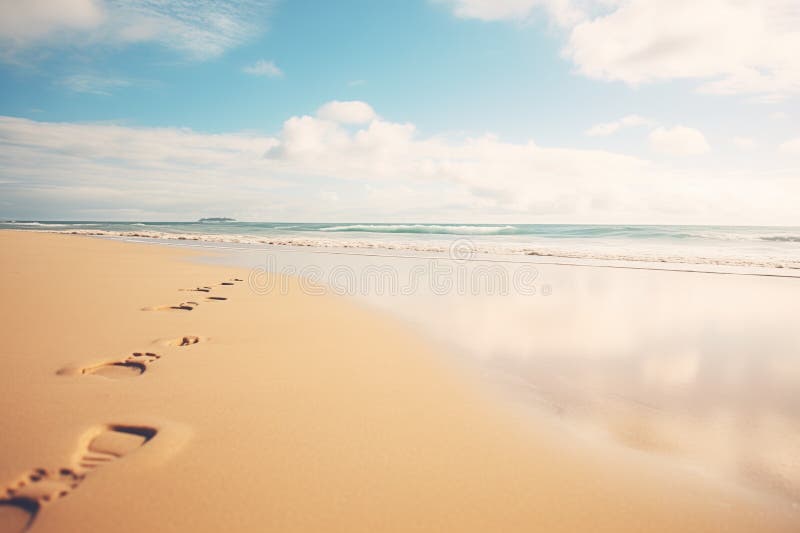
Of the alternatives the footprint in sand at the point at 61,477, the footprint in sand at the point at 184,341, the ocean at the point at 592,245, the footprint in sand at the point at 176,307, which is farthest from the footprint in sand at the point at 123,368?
the ocean at the point at 592,245

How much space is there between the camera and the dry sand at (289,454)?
5.16ft

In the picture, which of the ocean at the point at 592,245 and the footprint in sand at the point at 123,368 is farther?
the ocean at the point at 592,245

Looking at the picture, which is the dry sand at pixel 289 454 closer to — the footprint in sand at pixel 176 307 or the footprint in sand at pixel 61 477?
the footprint in sand at pixel 61 477

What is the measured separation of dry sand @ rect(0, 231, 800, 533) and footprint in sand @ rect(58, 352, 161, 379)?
0.7 inches

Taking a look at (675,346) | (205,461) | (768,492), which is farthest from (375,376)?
(675,346)

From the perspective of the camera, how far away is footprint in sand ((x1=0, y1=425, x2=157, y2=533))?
1.46 meters

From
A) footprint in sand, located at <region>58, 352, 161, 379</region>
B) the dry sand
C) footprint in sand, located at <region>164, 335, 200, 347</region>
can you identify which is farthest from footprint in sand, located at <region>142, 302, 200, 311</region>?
footprint in sand, located at <region>58, 352, 161, 379</region>

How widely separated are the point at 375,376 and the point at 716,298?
660cm

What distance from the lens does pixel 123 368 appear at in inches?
117

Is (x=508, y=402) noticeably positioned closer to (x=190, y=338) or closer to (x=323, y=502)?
(x=323, y=502)

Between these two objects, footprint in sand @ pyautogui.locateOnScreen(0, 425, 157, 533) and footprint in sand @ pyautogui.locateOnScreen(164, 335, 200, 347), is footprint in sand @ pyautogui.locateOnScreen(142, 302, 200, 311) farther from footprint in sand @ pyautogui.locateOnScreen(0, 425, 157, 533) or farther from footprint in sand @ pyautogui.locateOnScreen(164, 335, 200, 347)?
footprint in sand @ pyautogui.locateOnScreen(0, 425, 157, 533)

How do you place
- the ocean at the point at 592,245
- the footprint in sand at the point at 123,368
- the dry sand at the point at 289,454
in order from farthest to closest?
the ocean at the point at 592,245 < the footprint in sand at the point at 123,368 < the dry sand at the point at 289,454

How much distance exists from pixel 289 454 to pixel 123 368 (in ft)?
6.21

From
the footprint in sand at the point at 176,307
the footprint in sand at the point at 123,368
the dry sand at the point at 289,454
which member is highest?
the footprint in sand at the point at 176,307
